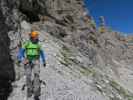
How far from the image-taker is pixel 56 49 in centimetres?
2128

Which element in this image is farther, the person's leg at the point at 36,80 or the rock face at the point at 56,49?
the rock face at the point at 56,49

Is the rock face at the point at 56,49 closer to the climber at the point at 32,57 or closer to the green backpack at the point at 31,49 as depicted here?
the climber at the point at 32,57

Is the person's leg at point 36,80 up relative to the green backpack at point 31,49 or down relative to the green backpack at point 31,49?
down

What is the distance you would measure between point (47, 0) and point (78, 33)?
4.79 m

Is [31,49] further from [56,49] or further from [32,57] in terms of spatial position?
[56,49]

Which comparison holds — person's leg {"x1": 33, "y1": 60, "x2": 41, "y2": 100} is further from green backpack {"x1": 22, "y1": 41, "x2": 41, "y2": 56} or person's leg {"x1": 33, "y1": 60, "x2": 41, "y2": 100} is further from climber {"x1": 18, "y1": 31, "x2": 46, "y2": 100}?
green backpack {"x1": 22, "y1": 41, "x2": 41, "y2": 56}

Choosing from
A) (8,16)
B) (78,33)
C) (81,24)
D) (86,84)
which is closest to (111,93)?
(86,84)

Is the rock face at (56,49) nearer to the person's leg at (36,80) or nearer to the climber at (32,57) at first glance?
the person's leg at (36,80)

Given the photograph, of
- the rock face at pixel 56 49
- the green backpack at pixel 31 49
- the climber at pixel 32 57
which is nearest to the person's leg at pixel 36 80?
the climber at pixel 32 57

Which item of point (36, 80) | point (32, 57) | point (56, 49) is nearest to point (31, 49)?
point (32, 57)

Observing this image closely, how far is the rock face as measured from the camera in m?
15.3

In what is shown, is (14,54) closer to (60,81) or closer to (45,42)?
(60,81)

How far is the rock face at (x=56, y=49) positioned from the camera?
50.1 feet

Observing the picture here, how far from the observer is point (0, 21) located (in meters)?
14.8
